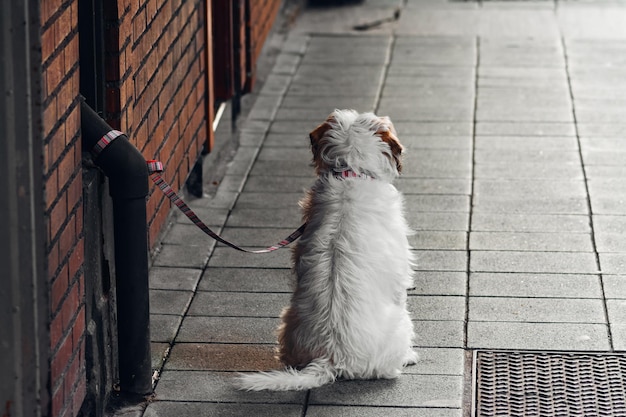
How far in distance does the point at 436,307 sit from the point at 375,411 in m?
1.23

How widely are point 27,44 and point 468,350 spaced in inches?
109

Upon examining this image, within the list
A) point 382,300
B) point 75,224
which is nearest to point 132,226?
point 75,224

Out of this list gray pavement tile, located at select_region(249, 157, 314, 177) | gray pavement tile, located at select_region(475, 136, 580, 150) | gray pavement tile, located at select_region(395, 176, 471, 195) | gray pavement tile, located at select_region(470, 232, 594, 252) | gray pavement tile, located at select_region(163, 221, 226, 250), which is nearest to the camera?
gray pavement tile, located at select_region(470, 232, 594, 252)

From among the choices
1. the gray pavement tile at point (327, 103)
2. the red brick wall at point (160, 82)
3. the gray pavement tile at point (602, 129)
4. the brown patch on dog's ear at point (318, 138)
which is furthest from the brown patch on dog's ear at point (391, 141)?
the gray pavement tile at point (327, 103)

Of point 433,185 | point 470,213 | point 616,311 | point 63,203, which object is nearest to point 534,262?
point 616,311

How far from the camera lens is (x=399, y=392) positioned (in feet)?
17.2

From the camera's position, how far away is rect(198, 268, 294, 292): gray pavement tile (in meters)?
6.51

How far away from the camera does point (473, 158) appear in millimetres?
8656

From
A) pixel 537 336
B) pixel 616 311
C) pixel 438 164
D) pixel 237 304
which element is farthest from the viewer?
pixel 438 164

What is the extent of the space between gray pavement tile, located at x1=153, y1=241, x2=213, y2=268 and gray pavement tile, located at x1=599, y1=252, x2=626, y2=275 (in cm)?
220

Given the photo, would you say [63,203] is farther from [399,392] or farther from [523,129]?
[523,129]

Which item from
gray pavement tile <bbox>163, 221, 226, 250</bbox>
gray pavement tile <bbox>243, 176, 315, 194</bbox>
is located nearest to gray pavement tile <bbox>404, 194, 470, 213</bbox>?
gray pavement tile <bbox>243, 176, 315, 194</bbox>

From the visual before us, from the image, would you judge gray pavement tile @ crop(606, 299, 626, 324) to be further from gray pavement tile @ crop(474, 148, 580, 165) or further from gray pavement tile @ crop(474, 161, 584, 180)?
gray pavement tile @ crop(474, 148, 580, 165)

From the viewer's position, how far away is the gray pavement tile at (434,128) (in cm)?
924
